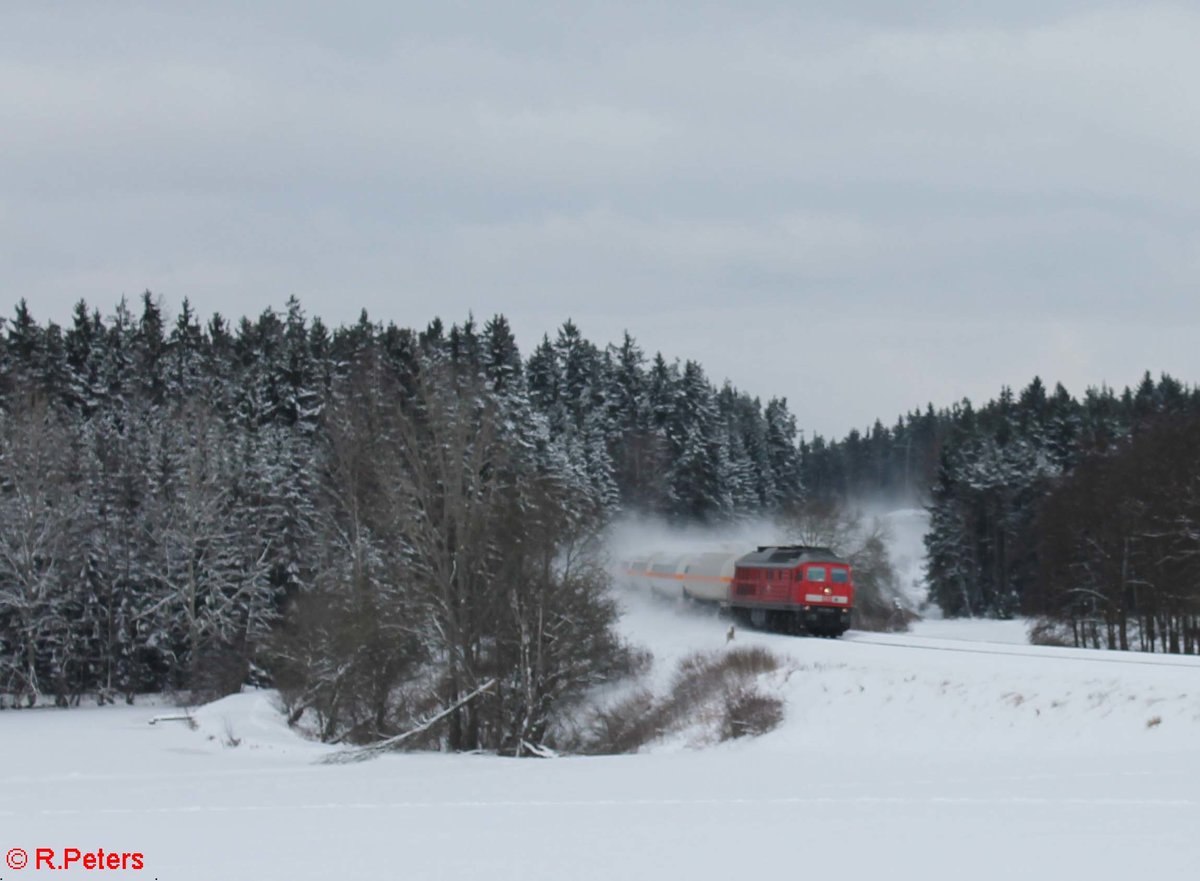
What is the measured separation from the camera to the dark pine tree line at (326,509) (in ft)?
140

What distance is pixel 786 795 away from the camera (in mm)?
22422

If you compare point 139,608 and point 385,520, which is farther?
point 139,608

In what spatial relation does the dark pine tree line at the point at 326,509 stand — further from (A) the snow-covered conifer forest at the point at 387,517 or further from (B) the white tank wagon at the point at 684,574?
(B) the white tank wagon at the point at 684,574

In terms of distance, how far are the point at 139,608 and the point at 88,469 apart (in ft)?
26.1

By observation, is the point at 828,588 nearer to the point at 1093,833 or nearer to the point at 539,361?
the point at 1093,833

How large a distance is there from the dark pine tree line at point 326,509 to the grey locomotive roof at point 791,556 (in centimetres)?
634

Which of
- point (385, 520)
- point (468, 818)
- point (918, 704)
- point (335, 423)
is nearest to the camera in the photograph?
point (468, 818)

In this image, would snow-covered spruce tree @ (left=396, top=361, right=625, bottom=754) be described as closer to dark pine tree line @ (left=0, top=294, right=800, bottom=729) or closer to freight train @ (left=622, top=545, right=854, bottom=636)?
dark pine tree line @ (left=0, top=294, right=800, bottom=729)

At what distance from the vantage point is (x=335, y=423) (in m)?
56.1

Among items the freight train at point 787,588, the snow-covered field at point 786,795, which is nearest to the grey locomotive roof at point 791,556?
the freight train at point 787,588

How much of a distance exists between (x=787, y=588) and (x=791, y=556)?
1.31 meters

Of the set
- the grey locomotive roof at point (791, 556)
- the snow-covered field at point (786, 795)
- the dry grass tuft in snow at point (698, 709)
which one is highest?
the grey locomotive roof at point (791, 556)

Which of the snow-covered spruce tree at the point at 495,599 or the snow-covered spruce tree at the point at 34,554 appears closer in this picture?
the snow-covered spruce tree at the point at 495,599

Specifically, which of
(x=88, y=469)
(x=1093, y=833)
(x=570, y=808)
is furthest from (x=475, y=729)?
(x=88, y=469)
